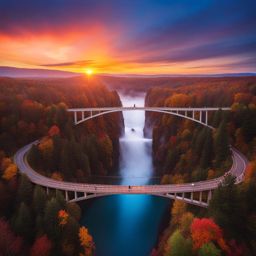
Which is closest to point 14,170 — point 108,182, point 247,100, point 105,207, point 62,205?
point 62,205

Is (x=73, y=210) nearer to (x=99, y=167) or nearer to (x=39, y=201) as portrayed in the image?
(x=39, y=201)

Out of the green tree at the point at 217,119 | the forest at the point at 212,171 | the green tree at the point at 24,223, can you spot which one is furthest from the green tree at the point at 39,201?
the green tree at the point at 217,119

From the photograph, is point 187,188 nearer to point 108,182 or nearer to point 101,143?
point 108,182

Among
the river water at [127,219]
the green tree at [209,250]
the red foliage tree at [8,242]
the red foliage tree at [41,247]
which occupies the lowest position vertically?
the river water at [127,219]

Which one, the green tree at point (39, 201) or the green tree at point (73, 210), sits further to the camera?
the green tree at point (73, 210)

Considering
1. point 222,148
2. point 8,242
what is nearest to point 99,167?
point 222,148

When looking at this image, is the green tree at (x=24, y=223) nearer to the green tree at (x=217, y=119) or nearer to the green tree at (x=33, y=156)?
the green tree at (x=33, y=156)

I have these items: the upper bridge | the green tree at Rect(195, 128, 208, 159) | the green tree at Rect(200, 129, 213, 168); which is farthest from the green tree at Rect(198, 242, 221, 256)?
the upper bridge
